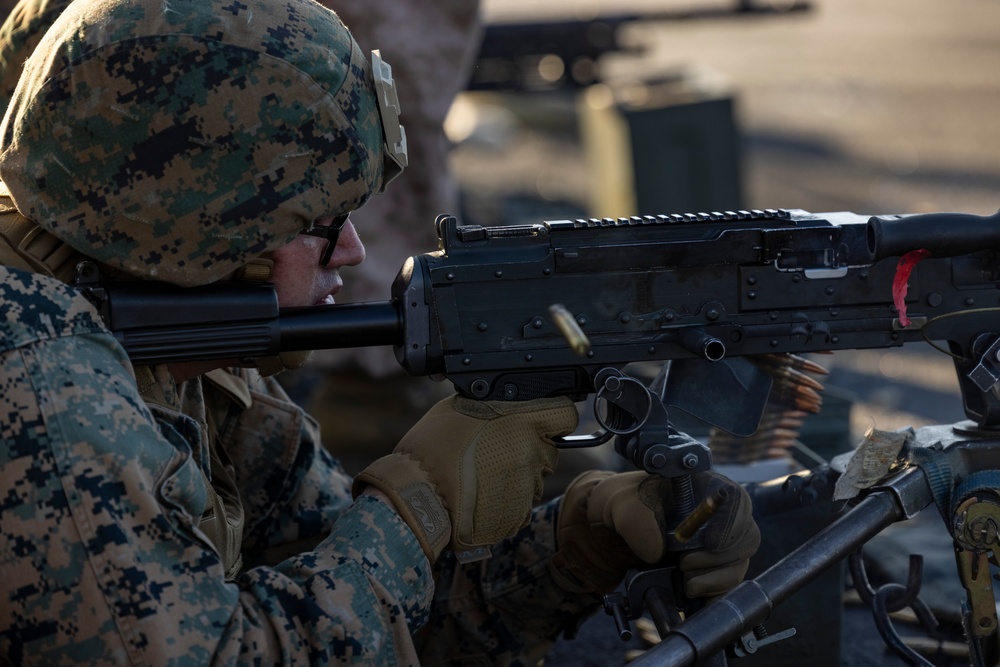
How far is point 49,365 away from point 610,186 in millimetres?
6262

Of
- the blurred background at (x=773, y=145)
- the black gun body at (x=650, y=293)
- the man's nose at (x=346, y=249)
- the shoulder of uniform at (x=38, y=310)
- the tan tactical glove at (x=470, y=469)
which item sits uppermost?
the shoulder of uniform at (x=38, y=310)

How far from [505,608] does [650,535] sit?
470mm

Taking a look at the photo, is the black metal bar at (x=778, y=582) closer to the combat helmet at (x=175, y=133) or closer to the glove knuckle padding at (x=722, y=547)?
the glove knuckle padding at (x=722, y=547)

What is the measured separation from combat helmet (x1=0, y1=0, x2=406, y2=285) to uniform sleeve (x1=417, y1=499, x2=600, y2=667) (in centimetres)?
99

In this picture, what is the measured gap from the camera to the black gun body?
2.38 meters

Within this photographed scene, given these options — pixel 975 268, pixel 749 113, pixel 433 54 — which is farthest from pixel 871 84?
pixel 975 268

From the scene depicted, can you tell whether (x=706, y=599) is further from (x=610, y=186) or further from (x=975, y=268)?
(x=610, y=186)

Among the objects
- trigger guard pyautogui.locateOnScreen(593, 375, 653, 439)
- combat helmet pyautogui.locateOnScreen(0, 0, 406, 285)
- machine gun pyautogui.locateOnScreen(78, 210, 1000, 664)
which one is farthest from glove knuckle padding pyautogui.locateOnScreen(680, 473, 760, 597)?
combat helmet pyautogui.locateOnScreen(0, 0, 406, 285)

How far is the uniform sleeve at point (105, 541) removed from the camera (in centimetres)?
181

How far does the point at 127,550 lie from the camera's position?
72.2 inches

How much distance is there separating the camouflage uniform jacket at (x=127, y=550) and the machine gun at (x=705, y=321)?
0.36 meters

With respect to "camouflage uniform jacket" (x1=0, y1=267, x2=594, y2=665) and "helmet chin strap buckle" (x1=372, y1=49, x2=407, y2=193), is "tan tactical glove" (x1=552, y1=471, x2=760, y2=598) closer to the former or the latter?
"camouflage uniform jacket" (x1=0, y1=267, x2=594, y2=665)

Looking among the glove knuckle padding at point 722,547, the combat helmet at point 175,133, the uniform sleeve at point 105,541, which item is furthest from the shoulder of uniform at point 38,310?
the glove knuckle padding at point 722,547

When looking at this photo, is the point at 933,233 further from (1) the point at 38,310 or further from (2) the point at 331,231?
(1) the point at 38,310
